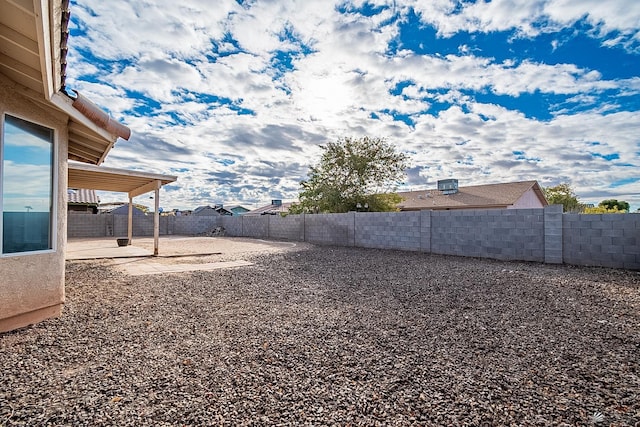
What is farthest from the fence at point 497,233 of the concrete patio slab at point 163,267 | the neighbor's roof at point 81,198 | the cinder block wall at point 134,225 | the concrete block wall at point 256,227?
the neighbor's roof at point 81,198

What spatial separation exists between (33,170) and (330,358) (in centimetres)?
392

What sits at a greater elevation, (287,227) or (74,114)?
(74,114)

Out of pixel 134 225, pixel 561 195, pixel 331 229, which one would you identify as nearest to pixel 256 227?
pixel 331 229

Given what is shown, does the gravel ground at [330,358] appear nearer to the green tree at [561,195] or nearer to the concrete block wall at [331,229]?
the concrete block wall at [331,229]

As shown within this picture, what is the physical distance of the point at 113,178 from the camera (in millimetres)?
9422

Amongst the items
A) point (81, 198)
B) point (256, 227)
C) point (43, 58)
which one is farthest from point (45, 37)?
point (81, 198)

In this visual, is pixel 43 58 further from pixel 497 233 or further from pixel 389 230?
pixel 389 230

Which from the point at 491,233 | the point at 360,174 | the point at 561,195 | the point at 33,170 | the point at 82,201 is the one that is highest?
the point at 360,174

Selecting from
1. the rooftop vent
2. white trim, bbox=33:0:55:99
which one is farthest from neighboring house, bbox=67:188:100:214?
the rooftop vent

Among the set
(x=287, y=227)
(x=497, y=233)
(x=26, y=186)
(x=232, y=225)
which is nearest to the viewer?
(x=26, y=186)

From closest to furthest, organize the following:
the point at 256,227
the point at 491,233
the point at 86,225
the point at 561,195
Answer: the point at 491,233 → the point at 86,225 → the point at 256,227 → the point at 561,195

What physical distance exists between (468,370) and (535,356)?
0.77 meters

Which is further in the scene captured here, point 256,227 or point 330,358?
point 256,227

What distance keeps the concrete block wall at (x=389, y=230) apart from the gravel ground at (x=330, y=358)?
18.9 feet
